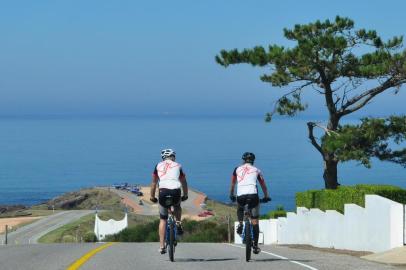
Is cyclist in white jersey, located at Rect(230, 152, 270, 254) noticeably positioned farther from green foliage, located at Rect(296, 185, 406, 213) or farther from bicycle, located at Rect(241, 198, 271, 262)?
green foliage, located at Rect(296, 185, 406, 213)

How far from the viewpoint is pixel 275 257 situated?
17141mm

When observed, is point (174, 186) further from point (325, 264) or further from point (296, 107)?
point (296, 107)

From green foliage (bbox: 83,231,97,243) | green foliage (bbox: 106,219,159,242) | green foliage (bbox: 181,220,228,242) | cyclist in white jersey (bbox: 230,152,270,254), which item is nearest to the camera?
cyclist in white jersey (bbox: 230,152,270,254)

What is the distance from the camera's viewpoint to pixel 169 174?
15.6 meters

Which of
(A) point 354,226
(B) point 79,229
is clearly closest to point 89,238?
(B) point 79,229

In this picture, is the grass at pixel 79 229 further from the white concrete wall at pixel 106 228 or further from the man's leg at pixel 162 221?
the man's leg at pixel 162 221

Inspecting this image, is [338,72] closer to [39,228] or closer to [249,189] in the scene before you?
[249,189]

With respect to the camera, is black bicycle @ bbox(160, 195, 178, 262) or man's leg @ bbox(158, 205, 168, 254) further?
man's leg @ bbox(158, 205, 168, 254)

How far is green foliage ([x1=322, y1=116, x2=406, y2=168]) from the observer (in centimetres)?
3709

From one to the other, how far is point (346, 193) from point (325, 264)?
9.53 meters

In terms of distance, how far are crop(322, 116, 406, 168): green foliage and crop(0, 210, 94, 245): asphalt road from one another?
1724 inches

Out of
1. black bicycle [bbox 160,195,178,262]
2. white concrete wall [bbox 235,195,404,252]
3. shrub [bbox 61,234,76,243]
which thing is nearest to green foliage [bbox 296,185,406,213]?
white concrete wall [bbox 235,195,404,252]

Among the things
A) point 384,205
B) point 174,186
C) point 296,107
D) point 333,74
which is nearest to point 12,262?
point 174,186

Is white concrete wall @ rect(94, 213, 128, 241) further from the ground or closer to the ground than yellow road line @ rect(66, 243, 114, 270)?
closer to the ground
